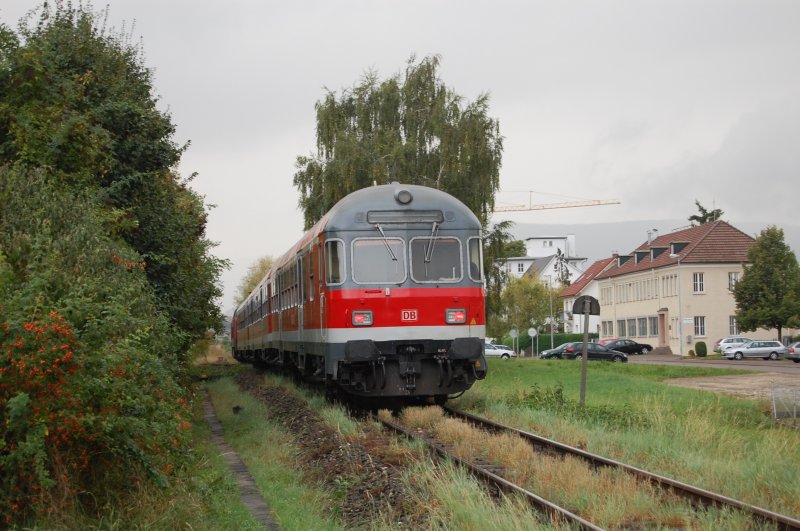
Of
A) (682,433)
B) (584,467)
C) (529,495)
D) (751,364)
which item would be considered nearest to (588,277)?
(751,364)

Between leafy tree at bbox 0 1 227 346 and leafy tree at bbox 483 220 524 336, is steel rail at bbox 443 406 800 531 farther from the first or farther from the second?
leafy tree at bbox 483 220 524 336

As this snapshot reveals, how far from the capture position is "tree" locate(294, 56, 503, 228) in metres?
35.2

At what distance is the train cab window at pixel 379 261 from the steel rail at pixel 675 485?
2761mm

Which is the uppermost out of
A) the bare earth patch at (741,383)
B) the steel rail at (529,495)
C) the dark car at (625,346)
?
the dark car at (625,346)

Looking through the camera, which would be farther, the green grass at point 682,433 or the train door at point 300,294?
the train door at point 300,294

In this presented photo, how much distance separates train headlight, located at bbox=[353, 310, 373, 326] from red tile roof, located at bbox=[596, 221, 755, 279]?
55.4 meters

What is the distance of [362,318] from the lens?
15.5 metres

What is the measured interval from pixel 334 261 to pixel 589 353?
38457 mm

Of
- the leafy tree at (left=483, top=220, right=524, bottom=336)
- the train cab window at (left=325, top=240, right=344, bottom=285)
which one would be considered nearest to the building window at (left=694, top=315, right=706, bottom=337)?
the leafy tree at (left=483, top=220, right=524, bottom=336)

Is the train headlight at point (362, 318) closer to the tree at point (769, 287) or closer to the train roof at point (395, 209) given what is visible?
the train roof at point (395, 209)

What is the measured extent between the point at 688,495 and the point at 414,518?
2441 mm

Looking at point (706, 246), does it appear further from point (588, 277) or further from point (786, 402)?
point (786, 402)

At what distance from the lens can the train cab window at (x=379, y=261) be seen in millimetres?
15672

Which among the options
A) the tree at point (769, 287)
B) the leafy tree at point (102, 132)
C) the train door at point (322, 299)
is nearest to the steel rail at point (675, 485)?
the train door at point (322, 299)
